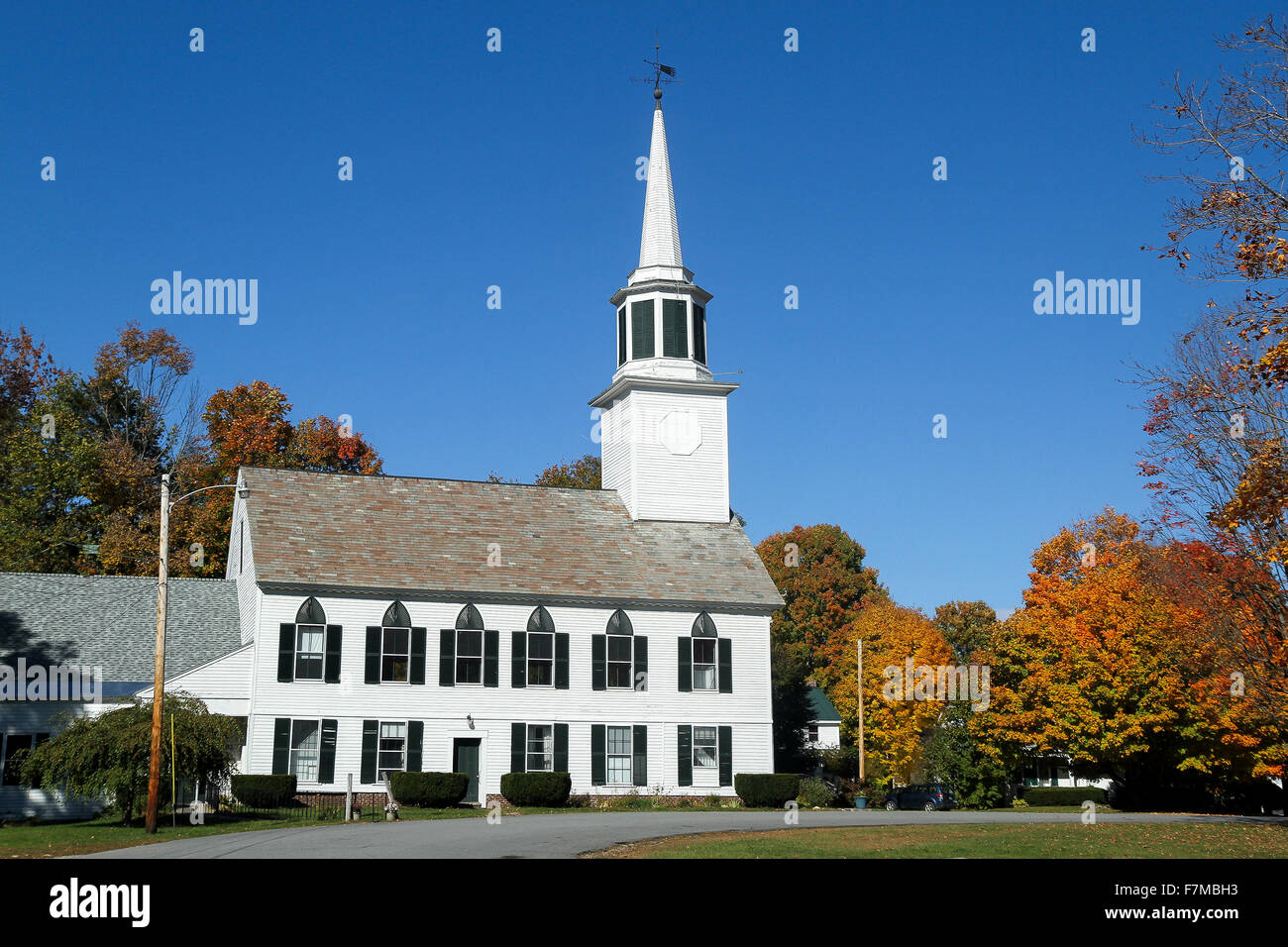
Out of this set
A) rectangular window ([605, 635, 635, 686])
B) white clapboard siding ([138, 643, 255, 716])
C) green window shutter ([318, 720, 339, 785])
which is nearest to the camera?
white clapboard siding ([138, 643, 255, 716])

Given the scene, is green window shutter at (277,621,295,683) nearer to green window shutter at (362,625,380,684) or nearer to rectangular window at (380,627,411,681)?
green window shutter at (362,625,380,684)

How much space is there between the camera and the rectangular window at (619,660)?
39812 millimetres

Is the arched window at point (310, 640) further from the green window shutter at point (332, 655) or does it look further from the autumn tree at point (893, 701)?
the autumn tree at point (893, 701)

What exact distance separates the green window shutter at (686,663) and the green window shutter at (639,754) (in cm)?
195

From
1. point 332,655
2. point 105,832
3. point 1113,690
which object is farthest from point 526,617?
point 1113,690

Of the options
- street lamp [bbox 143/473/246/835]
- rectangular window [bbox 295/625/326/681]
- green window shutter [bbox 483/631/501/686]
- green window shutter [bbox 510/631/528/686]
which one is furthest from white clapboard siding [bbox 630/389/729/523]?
street lamp [bbox 143/473/246/835]

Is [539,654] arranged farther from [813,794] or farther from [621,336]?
[621,336]

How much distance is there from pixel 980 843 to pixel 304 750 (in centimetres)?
2221

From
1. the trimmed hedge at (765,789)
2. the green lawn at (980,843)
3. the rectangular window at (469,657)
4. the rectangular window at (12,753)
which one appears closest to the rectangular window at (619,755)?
the trimmed hedge at (765,789)

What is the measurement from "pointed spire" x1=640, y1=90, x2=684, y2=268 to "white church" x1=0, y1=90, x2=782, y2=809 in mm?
682

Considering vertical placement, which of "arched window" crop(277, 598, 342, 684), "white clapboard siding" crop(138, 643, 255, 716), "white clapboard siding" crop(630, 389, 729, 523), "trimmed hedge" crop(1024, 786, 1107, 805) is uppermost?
"white clapboard siding" crop(630, 389, 729, 523)

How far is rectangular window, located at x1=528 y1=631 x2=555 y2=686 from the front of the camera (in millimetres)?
39062

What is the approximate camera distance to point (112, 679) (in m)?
35.5
